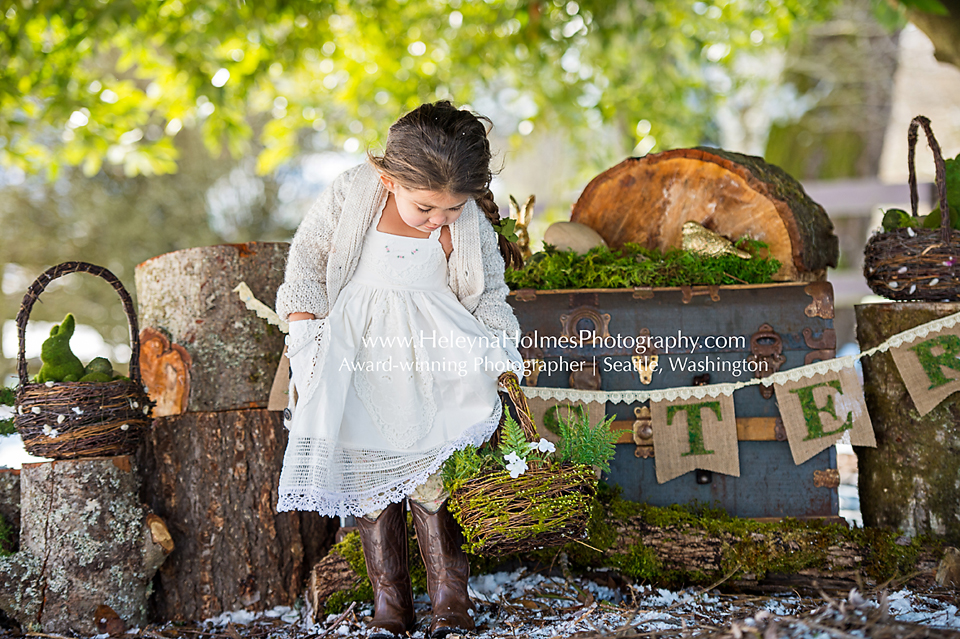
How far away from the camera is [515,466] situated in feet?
6.90

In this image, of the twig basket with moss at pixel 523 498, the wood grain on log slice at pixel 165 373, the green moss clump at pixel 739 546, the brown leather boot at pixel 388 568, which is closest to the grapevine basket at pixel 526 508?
the twig basket with moss at pixel 523 498

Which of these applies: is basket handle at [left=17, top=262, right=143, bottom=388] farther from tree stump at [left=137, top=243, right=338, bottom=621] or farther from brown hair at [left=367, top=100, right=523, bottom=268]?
brown hair at [left=367, top=100, right=523, bottom=268]

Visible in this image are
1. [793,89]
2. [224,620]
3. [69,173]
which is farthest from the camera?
[793,89]

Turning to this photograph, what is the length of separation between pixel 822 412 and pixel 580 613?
137cm

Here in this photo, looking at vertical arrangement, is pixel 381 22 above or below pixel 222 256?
above

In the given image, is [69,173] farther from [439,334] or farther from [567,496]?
[567,496]

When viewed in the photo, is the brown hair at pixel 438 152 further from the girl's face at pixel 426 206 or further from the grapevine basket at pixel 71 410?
the grapevine basket at pixel 71 410

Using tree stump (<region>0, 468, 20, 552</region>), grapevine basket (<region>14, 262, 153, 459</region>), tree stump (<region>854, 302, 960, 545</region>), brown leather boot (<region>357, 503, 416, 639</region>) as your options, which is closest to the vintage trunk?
tree stump (<region>854, 302, 960, 545</region>)

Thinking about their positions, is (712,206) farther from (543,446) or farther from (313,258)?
(313,258)

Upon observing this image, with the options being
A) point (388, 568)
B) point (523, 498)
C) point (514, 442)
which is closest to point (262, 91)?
point (388, 568)

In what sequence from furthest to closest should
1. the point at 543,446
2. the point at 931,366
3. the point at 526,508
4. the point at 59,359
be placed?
the point at 931,366
the point at 59,359
the point at 543,446
the point at 526,508

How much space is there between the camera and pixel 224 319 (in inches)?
127

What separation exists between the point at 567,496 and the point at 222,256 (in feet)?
6.52

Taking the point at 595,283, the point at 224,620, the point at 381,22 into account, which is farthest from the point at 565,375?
the point at 381,22
